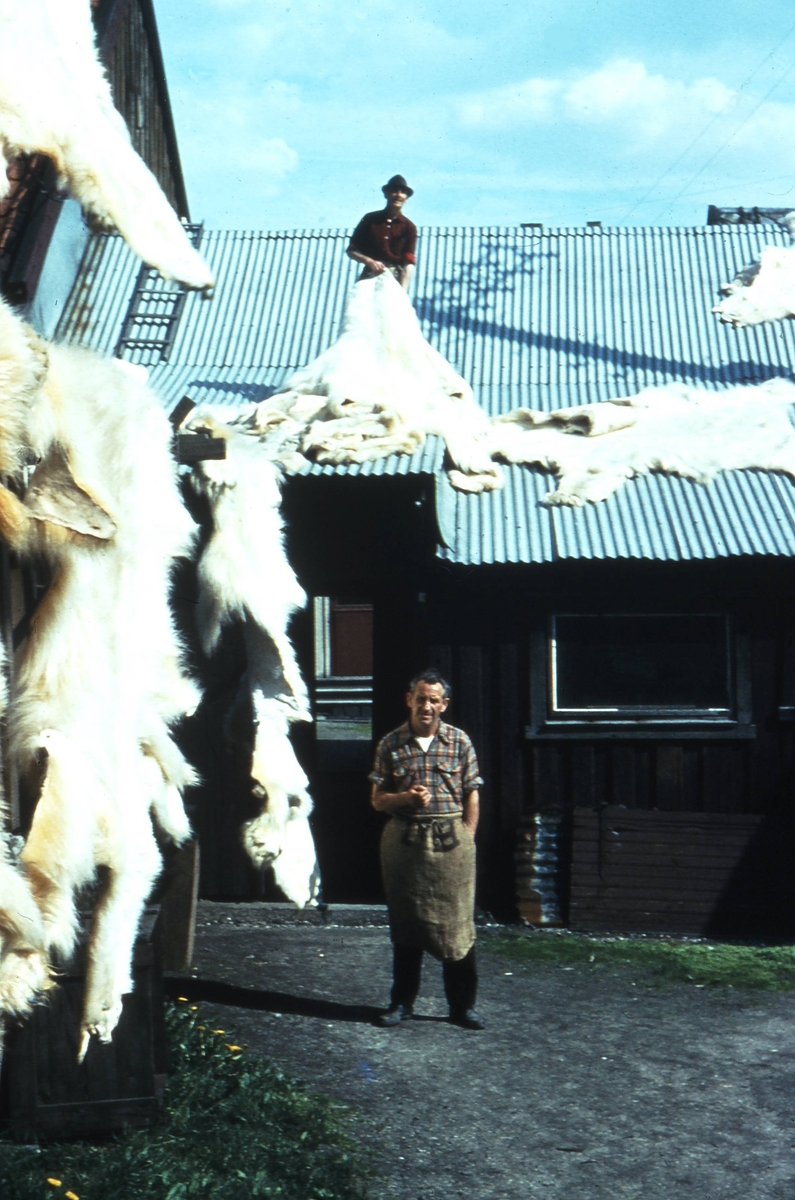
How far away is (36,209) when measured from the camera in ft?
33.4

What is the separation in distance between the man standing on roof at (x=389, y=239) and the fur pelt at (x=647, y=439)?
2205 mm

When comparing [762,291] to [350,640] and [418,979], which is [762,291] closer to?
[418,979]

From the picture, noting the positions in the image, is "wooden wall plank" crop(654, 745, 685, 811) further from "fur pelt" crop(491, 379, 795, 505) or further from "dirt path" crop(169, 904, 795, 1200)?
"fur pelt" crop(491, 379, 795, 505)

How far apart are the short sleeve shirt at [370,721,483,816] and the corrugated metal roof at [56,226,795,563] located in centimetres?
251

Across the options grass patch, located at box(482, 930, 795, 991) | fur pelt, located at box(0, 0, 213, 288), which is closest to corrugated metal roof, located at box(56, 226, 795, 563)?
grass patch, located at box(482, 930, 795, 991)

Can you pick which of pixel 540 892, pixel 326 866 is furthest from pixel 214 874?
pixel 540 892

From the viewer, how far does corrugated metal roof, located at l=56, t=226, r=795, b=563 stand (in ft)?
31.0

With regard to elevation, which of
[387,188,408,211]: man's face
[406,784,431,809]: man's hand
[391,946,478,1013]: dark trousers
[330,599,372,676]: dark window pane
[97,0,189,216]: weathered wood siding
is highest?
[97,0,189,216]: weathered wood siding

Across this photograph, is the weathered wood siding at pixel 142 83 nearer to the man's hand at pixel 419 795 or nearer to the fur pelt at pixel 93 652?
the man's hand at pixel 419 795

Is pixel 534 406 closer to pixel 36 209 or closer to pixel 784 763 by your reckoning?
pixel 784 763

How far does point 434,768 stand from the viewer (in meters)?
6.83

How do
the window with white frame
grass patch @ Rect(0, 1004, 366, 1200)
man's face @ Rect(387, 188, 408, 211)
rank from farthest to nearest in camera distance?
man's face @ Rect(387, 188, 408, 211) → the window with white frame → grass patch @ Rect(0, 1004, 366, 1200)

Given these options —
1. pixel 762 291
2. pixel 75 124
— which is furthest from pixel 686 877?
pixel 75 124

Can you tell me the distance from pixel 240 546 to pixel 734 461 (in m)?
5.81
